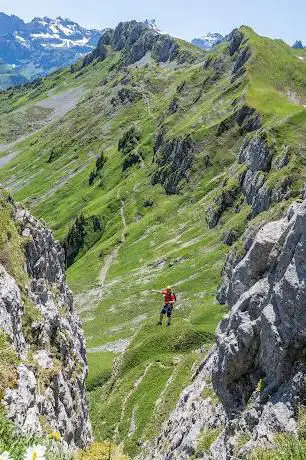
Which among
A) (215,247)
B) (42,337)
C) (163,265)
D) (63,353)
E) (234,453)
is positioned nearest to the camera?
(234,453)

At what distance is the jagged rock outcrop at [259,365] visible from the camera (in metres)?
27.9

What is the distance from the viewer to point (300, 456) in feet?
34.3

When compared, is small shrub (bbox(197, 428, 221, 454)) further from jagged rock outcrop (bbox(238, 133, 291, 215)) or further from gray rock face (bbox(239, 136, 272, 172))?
gray rock face (bbox(239, 136, 272, 172))

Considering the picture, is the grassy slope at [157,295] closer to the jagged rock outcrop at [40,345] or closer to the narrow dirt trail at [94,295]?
the narrow dirt trail at [94,295]

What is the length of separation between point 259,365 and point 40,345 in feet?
63.6

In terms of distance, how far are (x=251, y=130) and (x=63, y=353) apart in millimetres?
149445

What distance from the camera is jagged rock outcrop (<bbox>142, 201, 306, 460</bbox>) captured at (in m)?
27.9

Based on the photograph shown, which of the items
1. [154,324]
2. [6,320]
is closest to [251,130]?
[154,324]

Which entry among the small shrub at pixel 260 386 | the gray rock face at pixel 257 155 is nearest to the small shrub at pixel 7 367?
the small shrub at pixel 260 386

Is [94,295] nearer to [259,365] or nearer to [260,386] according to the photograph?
[259,365]

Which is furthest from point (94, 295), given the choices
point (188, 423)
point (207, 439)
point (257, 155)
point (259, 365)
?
point (259, 365)

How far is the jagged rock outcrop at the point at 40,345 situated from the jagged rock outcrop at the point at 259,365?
861 cm

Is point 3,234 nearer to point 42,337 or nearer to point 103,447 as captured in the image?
point 42,337

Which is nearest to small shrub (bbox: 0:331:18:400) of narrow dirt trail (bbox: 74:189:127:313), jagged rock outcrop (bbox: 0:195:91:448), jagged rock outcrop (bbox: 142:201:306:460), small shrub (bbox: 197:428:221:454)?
jagged rock outcrop (bbox: 0:195:91:448)
